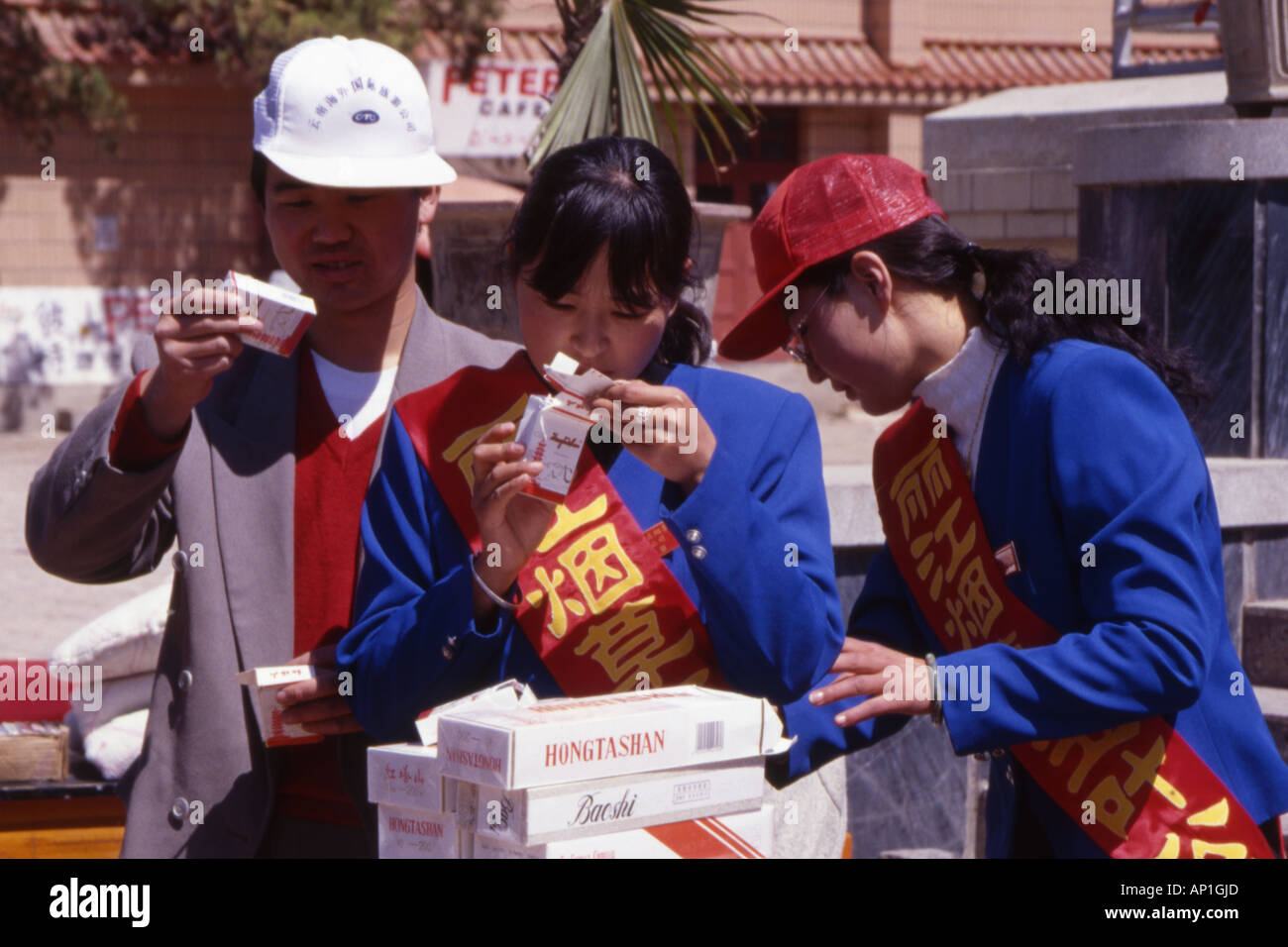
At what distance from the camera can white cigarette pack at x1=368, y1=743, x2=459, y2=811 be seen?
1.89 meters

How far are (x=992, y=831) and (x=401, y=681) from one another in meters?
0.95

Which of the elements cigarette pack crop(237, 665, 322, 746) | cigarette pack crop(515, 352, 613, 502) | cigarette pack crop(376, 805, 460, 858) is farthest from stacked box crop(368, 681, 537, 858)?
cigarette pack crop(237, 665, 322, 746)

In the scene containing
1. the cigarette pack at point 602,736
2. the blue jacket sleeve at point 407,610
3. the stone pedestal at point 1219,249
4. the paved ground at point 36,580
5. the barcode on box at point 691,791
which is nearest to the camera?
the cigarette pack at point 602,736

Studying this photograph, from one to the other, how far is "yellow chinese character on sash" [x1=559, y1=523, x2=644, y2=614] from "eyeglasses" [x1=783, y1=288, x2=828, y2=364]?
1.71ft

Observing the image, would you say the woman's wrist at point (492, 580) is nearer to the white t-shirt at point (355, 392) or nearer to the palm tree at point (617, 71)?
the white t-shirt at point (355, 392)

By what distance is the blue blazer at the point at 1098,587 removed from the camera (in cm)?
218

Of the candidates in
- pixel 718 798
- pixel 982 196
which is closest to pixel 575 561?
pixel 718 798

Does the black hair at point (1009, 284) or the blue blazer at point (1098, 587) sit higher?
the black hair at point (1009, 284)

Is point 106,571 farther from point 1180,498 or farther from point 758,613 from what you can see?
point 1180,498

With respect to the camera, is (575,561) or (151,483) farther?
(151,483)

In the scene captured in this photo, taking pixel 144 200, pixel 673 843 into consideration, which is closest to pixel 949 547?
pixel 673 843

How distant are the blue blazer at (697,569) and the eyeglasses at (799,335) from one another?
0.23 metres

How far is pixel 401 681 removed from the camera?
2.14 meters

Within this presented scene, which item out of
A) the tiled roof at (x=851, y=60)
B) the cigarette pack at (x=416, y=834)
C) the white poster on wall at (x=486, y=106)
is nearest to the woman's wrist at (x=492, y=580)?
the cigarette pack at (x=416, y=834)
